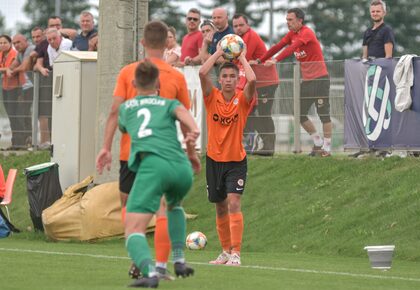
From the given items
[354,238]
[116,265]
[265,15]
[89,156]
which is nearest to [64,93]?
[89,156]

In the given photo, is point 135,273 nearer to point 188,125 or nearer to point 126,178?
point 126,178

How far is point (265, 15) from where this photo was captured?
2884 inches

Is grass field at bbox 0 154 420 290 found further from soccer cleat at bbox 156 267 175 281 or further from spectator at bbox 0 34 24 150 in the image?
spectator at bbox 0 34 24 150

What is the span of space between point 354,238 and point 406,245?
991 mm

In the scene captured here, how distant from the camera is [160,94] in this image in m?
11.7

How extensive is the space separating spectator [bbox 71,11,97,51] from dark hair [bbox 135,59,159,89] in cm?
1343

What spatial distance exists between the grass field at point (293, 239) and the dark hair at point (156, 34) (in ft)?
6.76

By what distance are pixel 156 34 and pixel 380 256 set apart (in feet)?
13.1

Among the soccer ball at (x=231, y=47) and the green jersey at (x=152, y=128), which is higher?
the soccer ball at (x=231, y=47)

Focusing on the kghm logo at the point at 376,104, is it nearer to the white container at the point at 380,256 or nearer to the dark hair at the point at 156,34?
the white container at the point at 380,256

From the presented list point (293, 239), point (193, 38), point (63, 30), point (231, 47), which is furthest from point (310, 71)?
point (231, 47)

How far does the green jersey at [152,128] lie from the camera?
10719 mm

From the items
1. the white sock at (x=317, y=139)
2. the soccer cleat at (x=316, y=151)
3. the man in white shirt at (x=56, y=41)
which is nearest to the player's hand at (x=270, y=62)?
the white sock at (x=317, y=139)

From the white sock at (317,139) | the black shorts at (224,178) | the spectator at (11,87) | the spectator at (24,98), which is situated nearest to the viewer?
the black shorts at (224,178)
